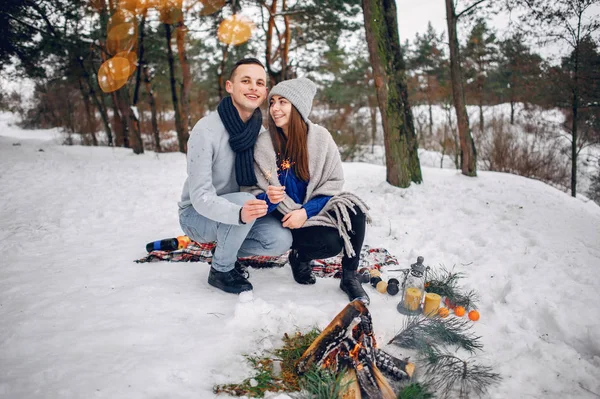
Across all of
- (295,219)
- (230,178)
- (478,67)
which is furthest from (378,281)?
(478,67)

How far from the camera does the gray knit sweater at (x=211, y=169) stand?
2117 mm

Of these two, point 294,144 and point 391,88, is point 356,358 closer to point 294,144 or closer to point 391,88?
point 294,144

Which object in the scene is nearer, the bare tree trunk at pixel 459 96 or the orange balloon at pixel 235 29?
the bare tree trunk at pixel 459 96

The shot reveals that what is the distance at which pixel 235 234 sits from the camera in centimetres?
227

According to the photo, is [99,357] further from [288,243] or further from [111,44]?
[111,44]

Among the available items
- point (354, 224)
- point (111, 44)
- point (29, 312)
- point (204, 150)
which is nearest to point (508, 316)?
point (354, 224)

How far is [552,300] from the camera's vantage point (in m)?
2.29

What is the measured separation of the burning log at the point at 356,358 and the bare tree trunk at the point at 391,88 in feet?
13.4

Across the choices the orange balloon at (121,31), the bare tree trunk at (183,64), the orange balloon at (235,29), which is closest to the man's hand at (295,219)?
the bare tree trunk at (183,64)

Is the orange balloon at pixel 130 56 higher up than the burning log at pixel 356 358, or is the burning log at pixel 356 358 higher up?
the orange balloon at pixel 130 56

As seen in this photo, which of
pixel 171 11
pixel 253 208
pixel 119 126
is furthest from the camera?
pixel 119 126

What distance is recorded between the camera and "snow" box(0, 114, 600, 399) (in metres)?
1.56

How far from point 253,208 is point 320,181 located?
672 mm

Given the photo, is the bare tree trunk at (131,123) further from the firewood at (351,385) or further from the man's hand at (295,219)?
the firewood at (351,385)
